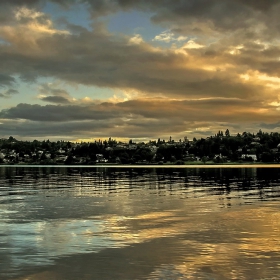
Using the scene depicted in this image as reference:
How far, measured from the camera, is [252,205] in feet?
129

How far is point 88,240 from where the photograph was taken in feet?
76.2

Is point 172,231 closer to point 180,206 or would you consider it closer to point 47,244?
point 47,244

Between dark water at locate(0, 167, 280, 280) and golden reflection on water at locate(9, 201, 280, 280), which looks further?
dark water at locate(0, 167, 280, 280)

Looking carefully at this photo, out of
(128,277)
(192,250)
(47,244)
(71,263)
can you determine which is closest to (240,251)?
(192,250)

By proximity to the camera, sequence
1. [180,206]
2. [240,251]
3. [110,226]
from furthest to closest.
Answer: [180,206] < [110,226] < [240,251]

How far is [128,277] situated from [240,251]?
6.68 m

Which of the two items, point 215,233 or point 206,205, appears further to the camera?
point 206,205

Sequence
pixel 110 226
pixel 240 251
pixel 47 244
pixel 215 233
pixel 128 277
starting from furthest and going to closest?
1. pixel 110 226
2. pixel 215 233
3. pixel 47 244
4. pixel 240 251
5. pixel 128 277

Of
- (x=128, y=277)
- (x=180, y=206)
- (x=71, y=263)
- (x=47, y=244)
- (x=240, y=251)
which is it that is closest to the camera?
(x=128, y=277)

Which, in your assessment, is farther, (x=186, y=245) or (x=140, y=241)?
(x=140, y=241)

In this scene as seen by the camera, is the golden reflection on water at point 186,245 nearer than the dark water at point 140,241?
Yes

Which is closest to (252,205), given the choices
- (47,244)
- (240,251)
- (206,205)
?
(206,205)

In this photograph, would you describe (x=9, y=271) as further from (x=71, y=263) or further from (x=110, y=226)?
(x=110, y=226)

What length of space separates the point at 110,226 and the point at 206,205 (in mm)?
14543
